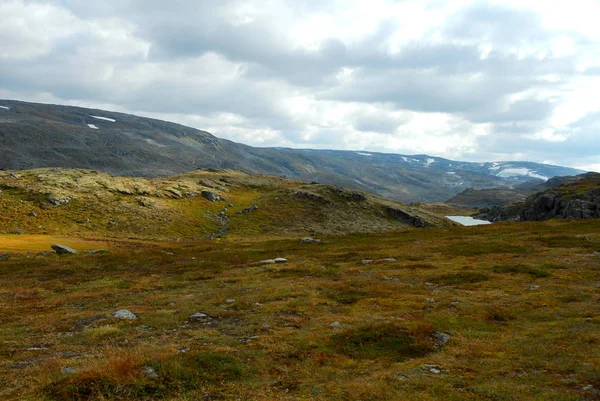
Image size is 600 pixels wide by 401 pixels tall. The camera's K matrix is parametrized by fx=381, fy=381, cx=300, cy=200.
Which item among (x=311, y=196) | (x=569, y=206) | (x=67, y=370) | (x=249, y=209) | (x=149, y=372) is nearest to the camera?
(x=149, y=372)

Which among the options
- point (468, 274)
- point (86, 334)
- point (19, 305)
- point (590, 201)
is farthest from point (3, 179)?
point (590, 201)

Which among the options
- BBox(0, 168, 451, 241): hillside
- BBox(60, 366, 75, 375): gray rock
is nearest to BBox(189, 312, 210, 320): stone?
BBox(60, 366, 75, 375): gray rock

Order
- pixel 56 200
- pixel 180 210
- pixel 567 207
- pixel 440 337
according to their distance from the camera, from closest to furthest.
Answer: pixel 440 337
pixel 56 200
pixel 180 210
pixel 567 207

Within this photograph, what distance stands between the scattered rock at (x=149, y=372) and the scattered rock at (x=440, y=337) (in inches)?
477

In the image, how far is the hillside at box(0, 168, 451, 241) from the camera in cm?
10025

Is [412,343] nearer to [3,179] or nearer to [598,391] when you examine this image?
[598,391]

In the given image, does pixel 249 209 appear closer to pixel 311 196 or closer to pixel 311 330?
pixel 311 196

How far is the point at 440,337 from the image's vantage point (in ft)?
60.8

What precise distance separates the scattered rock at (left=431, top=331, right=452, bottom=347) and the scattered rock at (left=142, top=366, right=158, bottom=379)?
477 inches

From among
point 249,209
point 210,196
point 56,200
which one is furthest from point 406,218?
point 56,200

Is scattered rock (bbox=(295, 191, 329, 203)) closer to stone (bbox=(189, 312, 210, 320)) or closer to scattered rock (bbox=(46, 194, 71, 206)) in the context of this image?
scattered rock (bbox=(46, 194, 71, 206))

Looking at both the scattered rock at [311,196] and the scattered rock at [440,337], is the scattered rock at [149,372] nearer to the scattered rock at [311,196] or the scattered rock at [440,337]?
the scattered rock at [440,337]

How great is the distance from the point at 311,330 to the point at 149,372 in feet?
30.6

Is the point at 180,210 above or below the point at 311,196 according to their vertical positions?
below
